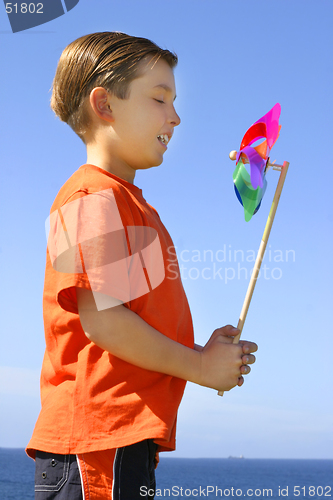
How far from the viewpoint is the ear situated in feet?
5.09

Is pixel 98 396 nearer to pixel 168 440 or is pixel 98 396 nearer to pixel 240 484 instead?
pixel 168 440

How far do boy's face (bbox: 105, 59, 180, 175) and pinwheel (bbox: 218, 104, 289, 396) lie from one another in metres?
0.30

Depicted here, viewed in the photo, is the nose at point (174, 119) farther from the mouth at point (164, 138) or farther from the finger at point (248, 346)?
the finger at point (248, 346)

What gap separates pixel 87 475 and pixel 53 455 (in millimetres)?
108

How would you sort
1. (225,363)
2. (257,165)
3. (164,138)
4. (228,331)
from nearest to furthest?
1. (225,363)
2. (228,331)
3. (164,138)
4. (257,165)

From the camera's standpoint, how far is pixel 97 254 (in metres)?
1.21

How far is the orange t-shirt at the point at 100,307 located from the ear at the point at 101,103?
0.22 metres

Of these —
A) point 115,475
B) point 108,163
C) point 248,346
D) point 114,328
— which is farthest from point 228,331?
point 108,163

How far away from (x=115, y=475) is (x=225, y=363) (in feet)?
1.35

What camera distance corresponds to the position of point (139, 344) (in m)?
1.23

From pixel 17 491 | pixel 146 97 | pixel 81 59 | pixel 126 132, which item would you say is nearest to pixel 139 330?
pixel 126 132

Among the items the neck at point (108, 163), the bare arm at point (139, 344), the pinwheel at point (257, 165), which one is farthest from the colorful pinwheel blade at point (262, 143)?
the bare arm at point (139, 344)

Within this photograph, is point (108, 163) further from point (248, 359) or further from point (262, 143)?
point (248, 359)

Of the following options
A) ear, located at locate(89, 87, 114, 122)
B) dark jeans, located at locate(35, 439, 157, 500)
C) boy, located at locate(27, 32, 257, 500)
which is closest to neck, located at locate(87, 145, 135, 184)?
boy, located at locate(27, 32, 257, 500)
